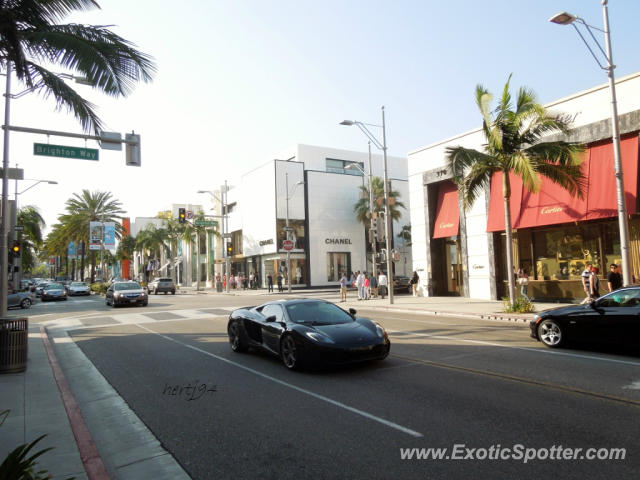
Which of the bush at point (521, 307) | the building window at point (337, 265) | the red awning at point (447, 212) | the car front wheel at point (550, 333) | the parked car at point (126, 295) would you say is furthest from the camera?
the building window at point (337, 265)

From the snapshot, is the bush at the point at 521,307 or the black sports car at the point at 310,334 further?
the bush at the point at 521,307

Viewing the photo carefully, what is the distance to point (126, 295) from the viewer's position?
26531 mm

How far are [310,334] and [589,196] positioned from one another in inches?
590

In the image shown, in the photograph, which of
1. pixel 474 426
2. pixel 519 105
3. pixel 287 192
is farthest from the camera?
pixel 287 192

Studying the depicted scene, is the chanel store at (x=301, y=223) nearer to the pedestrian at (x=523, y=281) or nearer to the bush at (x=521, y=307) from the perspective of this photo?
the pedestrian at (x=523, y=281)

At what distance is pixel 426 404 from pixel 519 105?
13513 mm

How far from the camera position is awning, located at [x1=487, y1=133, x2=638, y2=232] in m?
16.9

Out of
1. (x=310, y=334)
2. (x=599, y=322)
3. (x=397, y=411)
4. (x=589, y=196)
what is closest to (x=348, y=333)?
(x=310, y=334)

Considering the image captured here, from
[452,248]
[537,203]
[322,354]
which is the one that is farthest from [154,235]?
[322,354]

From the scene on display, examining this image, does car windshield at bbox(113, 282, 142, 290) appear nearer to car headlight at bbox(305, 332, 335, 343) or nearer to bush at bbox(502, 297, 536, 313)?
bush at bbox(502, 297, 536, 313)

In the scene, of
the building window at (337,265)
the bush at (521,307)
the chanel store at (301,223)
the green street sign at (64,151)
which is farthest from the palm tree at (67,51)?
the building window at (337,265)

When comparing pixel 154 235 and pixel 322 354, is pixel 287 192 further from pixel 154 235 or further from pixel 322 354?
pixel 322 354

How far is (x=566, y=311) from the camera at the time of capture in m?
9.80

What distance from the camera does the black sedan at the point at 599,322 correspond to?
28.5 feet
